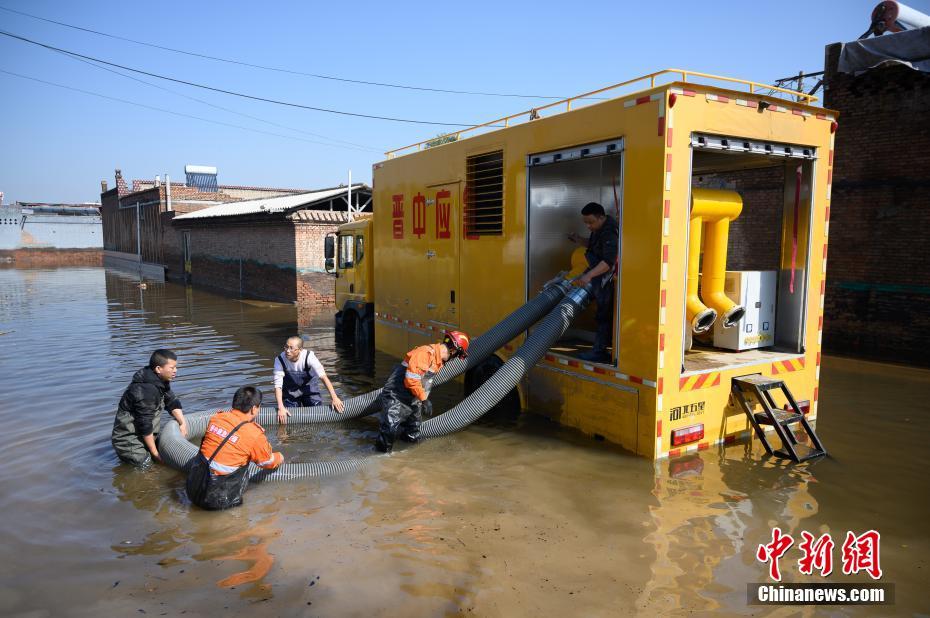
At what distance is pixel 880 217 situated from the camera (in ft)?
37.7

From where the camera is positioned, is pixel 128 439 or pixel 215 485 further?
pixel 128 439

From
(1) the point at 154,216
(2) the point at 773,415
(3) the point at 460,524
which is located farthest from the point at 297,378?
(1) the point at 154,216

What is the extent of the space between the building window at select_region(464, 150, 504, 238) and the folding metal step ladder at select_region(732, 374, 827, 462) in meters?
3.18

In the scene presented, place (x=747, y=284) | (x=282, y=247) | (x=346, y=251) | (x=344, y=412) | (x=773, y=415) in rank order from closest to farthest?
(x=773, y=415), (x=747, y=284), (x=344, y=412), (x=346, y=251), (x=282, y=247)

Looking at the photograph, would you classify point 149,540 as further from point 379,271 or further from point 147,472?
point 379,271

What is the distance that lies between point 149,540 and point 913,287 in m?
12.2

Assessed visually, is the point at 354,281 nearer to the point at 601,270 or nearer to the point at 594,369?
the point at 601,270

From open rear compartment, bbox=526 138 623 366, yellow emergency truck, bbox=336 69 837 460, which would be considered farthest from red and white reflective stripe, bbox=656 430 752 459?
open rear compartment, bbox=526 138 623 366

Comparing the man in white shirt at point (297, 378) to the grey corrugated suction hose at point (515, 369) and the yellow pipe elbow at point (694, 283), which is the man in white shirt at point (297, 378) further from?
the yellow pipe elbow at point (694, 283)

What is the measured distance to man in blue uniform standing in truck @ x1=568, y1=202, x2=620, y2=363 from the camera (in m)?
6.71

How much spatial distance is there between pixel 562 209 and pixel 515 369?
2.18 metres

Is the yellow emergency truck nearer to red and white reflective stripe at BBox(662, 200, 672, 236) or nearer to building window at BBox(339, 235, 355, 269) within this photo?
red and white reflective stripe at BBox(662, 200, 672, 236)

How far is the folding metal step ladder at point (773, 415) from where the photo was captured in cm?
588

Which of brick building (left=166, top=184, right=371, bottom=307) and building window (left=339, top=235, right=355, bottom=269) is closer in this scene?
building window (left=339, top=235, right=355, bottom=269)
